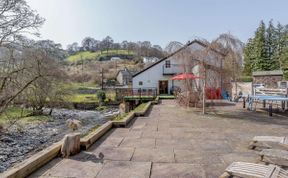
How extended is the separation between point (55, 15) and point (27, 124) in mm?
8417

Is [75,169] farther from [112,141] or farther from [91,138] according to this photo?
[112,141]

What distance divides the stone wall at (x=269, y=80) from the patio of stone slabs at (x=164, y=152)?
28.7ft

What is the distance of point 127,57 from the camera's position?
70562 millimetres

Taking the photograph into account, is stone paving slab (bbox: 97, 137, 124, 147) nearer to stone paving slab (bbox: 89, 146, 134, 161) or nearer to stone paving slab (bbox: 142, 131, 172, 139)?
stone paving slab (bbox: 89, 146, 134, 161)

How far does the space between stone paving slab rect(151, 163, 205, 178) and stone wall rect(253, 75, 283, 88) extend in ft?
44.2

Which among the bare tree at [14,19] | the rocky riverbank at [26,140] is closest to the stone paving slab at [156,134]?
the rocky riverbank at [26,140]

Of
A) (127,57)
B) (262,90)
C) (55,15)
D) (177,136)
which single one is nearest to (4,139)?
(55,15)

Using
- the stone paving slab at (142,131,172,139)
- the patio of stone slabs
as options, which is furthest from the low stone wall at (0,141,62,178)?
the stone paving slab at (142,131,172,139)

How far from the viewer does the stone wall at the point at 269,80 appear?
1511 centimetres

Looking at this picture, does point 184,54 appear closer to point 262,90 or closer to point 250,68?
point 262,90

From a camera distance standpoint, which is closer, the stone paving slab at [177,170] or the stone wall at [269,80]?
the stone paving slab at [177,170]

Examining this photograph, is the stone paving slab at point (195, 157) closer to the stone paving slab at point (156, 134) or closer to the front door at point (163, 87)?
the stone paving slab at point (156, 134)

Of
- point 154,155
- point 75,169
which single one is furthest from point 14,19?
point 154,155

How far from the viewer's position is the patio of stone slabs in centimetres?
372
